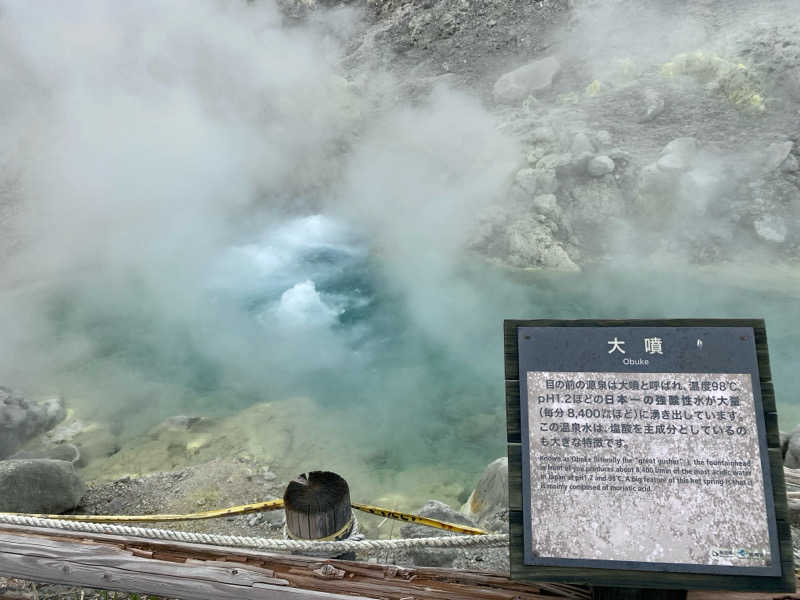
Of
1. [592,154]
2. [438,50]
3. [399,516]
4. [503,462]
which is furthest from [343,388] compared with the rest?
[438,50]

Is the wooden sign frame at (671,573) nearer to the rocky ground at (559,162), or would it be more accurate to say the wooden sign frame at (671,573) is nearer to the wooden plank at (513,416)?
the wooden plank at (513,416)

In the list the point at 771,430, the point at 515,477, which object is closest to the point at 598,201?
the point at 771,430

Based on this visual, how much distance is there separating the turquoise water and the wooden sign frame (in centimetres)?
364

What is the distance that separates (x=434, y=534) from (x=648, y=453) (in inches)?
83.5

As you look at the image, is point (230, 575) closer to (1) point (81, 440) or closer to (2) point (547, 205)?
(1) point (81, 440)

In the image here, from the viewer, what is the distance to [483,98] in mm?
14117

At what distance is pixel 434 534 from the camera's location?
331 centimetres

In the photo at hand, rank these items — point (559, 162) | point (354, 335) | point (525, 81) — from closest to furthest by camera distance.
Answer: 1. point (354, 335)
2. point (559, 162)
3. point (525, 81)

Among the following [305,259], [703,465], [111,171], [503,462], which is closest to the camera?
[703,465]

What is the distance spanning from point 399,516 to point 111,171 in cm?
1126

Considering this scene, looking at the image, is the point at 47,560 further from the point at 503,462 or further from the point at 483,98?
the point at 483,98

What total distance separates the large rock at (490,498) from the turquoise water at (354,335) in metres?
0.92

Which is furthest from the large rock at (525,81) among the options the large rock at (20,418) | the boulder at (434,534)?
the boulder at (434,534)

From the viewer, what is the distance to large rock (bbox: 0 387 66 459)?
5.10 metres
